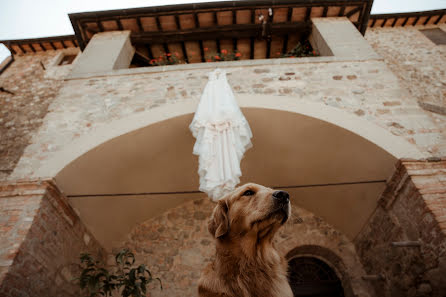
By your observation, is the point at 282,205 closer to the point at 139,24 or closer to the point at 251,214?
the point at 251,214

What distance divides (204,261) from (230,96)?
9.87 ft

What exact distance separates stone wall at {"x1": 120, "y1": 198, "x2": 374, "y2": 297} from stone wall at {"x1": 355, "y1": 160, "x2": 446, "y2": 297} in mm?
647

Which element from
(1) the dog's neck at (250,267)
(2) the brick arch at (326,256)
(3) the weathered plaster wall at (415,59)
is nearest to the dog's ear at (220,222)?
(1) the dog's neck at (250,267)

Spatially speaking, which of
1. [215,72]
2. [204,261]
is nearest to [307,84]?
[215,72]

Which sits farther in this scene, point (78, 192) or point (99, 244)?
point (99, 244)

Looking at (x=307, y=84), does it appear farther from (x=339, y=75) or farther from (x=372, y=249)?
(x=372, y=249)

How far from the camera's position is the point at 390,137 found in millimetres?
3658

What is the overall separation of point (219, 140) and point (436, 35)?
29.9 ft

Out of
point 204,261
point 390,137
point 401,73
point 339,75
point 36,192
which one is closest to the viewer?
point 36,192

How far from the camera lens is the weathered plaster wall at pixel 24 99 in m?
6.04

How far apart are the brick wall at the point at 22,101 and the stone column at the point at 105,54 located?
2.07 meters

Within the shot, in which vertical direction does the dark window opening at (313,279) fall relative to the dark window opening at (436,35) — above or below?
below

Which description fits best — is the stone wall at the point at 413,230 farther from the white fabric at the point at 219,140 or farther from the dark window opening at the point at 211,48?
the dark window opening at the point at 211,48

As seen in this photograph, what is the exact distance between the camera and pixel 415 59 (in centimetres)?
767
